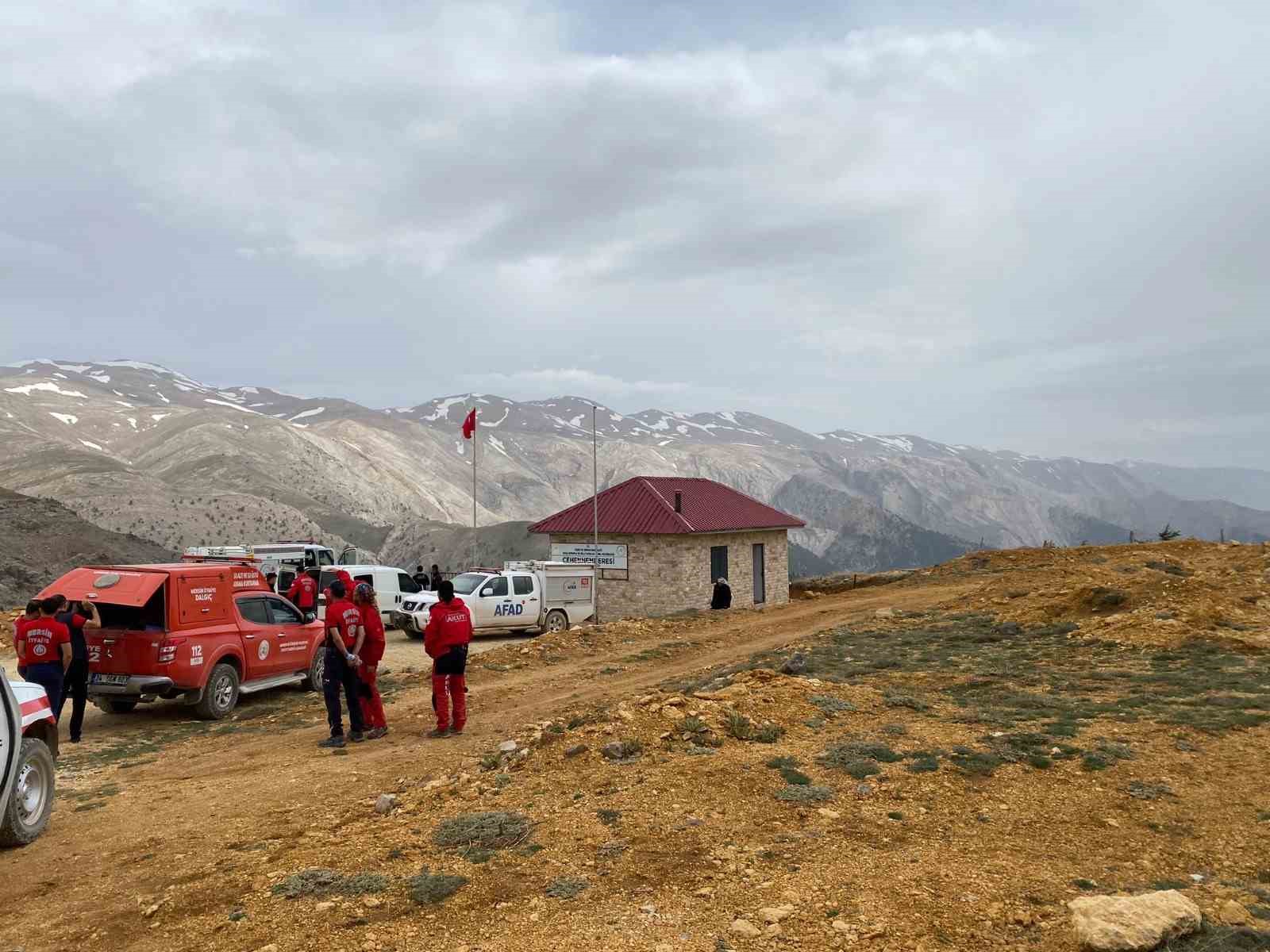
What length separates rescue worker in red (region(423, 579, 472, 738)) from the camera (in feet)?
32.0

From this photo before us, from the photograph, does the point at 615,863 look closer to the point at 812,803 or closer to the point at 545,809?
the point at 545,809

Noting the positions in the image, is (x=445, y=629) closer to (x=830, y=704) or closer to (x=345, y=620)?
(x=345, y=620)

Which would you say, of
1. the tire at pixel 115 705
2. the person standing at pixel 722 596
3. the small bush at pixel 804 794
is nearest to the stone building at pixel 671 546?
the person standing at pixel 722 596

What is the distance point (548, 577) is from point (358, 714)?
13.0 metres

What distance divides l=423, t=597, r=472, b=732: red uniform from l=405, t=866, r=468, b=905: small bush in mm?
4270

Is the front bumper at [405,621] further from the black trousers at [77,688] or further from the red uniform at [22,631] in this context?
the red uniform at [22,631]

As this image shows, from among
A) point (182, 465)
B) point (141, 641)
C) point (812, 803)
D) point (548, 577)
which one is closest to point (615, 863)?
point (812, 803)

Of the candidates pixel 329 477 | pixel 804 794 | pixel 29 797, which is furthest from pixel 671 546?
pixel 329 477

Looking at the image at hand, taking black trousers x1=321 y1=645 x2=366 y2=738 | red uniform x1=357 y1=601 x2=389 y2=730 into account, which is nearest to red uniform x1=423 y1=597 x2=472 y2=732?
red uniform x1=357 y1=601 x2=389 y2=730

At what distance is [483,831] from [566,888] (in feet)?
4.09

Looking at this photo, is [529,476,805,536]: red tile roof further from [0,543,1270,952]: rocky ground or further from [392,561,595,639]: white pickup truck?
[0,543,1270,952]: rocky ground

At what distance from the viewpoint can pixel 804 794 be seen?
6.65 metres

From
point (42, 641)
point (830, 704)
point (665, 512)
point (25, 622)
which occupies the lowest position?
point (830, 704)

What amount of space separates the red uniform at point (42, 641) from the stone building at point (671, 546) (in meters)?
20.5
